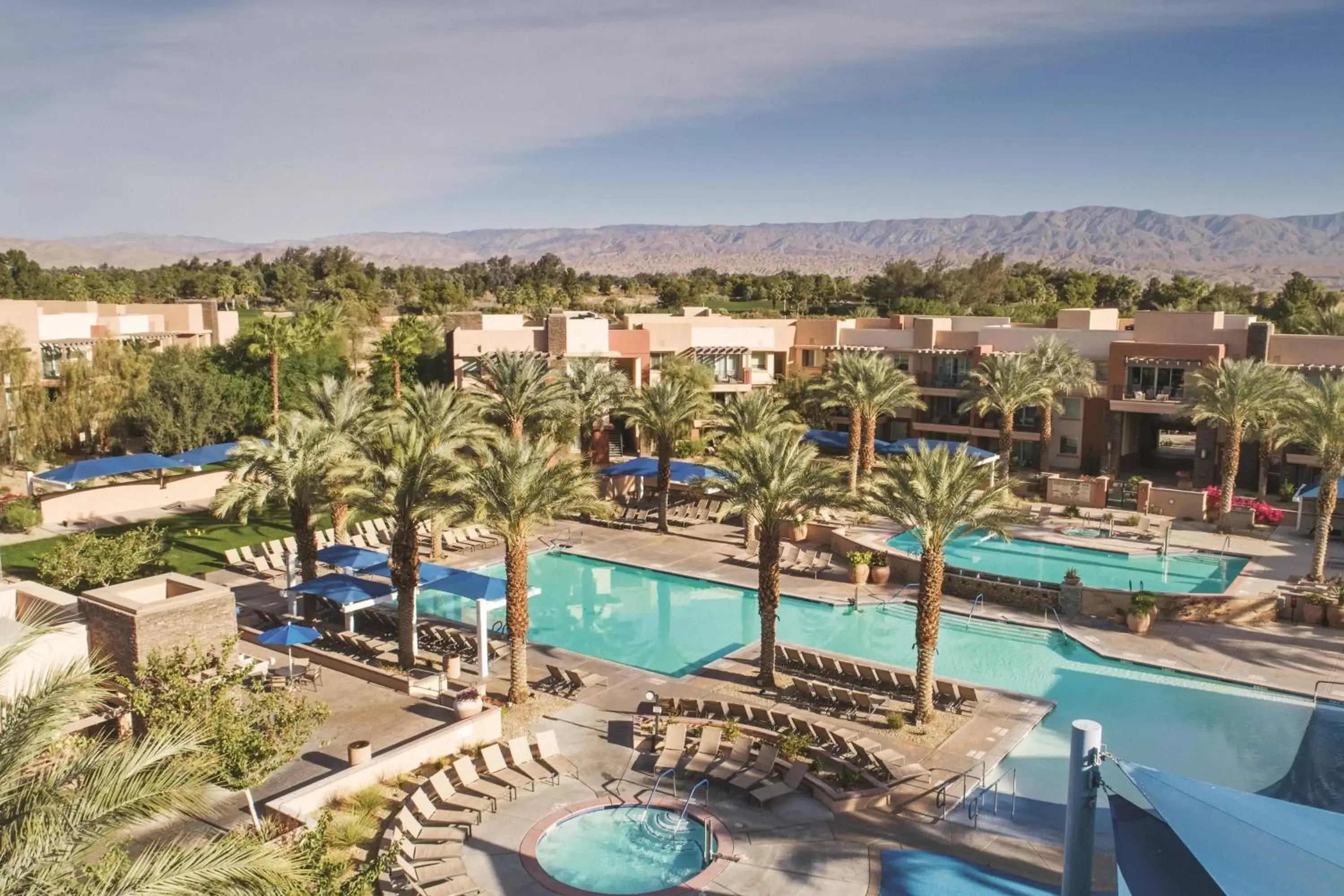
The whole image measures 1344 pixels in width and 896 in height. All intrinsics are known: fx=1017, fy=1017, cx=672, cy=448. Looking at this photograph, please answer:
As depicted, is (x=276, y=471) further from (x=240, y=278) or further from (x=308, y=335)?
(x=240, y=278)

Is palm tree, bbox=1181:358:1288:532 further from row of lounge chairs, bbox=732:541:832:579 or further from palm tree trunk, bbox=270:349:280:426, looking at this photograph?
palm tree trunk, bbox=270:349:280:426

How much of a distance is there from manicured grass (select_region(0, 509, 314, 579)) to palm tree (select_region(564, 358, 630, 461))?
11059 millimetres

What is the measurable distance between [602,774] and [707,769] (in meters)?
1.90

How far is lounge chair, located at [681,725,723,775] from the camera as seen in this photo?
1784 centimetres

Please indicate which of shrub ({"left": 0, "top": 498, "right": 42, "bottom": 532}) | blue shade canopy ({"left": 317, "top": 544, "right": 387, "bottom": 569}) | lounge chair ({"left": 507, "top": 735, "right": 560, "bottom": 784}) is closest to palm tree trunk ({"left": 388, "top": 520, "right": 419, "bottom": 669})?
blue shade canopy ({"left": 317, "top": 544, "right": 387, "bottom": 569})

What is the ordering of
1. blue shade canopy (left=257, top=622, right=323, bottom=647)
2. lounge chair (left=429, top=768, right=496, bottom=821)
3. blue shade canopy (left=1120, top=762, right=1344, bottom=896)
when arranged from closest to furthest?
blue shade canopy (left=1120, top=762, right=1344, bottom=896)
lounge chair (left=429, top=768, right=496, bottom=821)
blue shade canopy (left=257, top=622, right=323, bottom=647)

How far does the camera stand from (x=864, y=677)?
22.1 m

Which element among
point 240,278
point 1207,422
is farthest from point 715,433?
point 240,278

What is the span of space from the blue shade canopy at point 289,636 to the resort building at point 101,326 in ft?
98.6

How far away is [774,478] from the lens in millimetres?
22406

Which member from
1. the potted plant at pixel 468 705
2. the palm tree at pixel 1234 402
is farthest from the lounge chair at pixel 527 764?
the palm tree at pixel 1234 402

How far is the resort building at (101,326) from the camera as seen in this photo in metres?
46.8

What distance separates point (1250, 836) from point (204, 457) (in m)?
35.7

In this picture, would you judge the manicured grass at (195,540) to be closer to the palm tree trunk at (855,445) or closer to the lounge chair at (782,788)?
the palm tree trunk at (855,445)
